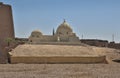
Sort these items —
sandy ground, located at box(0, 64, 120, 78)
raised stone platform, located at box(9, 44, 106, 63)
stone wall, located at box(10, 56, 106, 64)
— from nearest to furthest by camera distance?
sandy ground, located at box(0, 64, 120, 78)
stone wall, located at box(10, 56, 106, 64)
raised stone platform, located at box(9, 44, 106, 63)

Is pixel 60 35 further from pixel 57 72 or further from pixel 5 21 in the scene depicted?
pixel 57 72

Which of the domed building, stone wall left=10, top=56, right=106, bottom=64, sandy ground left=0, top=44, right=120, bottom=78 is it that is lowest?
stone wall left=10, top=56, right=106, bottom=64

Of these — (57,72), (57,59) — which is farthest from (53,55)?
(57,72)

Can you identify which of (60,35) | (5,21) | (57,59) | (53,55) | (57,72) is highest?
(5,21)

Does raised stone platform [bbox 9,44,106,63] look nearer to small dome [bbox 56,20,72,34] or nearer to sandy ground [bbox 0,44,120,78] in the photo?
sandy ground [bbox 0,44,120,78]

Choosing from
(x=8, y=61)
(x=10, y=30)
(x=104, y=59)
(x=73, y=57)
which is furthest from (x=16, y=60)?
(x=10, y=30)

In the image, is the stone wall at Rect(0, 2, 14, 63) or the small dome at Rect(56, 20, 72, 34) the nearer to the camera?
the stone wall at Rect(0, 2, 14, 63)

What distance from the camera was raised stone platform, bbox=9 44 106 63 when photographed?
957 inches

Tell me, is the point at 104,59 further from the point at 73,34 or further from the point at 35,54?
the point at 73,34

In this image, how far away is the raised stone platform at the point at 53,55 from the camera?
24.3 metres

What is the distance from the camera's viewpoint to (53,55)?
25.3 m

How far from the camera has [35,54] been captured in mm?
25719

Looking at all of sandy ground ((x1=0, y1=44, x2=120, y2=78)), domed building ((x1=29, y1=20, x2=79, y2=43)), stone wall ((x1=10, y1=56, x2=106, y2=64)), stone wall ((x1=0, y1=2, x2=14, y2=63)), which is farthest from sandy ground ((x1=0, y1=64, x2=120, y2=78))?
domed building ((x1=29, y1=20, x2=79, y2=43))

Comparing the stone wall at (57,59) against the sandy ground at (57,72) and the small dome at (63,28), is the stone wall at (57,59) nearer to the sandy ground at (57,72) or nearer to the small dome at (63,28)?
the sandy ground at (57,72)
